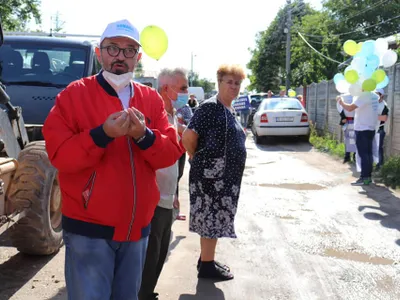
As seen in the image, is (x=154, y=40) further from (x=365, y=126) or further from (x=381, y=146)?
(x=381, y=146)

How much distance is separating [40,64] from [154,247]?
3.82 metres

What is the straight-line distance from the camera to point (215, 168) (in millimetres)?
4438

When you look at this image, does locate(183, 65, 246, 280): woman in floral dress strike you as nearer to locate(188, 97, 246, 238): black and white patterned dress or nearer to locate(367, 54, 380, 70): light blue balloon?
locate(188, 97, 246, 238): black and white patterned dress

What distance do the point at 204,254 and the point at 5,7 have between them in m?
24.6

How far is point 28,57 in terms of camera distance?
6.71 metres

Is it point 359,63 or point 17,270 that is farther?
point 359,63

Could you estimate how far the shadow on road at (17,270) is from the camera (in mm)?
4461

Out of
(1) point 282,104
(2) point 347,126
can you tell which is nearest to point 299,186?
(2) point 347,126

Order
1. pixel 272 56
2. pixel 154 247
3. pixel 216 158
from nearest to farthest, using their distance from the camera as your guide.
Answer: pixel 154 247, pixel 216 158, pixel 272 56

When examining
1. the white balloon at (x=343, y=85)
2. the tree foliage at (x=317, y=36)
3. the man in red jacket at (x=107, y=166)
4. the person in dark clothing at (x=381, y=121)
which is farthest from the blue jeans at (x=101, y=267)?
the tree foliage at (x=317, y=36)

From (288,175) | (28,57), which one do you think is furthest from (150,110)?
(288,175)

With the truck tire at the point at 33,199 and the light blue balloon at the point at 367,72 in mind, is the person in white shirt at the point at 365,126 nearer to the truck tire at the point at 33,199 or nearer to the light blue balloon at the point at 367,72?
the light blue balloon at the point at 367,72

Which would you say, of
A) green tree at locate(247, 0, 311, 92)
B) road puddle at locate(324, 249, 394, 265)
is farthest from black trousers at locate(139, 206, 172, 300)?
green tree at locate(247, 0, 311, 92)

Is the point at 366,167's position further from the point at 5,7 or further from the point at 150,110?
the point at 5,7
